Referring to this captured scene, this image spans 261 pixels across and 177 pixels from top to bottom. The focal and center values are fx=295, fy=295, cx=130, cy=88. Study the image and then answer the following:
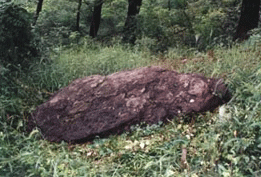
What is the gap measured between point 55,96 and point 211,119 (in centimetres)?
219

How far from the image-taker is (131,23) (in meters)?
9.13

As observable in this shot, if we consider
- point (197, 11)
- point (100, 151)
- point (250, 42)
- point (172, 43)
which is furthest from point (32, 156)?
point (197, 11)

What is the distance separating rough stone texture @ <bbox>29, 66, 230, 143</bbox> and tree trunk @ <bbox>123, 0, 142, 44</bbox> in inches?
189

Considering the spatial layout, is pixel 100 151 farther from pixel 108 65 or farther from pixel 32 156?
pixel 108 65

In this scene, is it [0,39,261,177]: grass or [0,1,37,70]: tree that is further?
[0,1,37,70]: tree

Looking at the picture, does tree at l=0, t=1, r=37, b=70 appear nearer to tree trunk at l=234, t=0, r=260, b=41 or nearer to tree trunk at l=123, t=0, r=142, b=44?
tree trunk at l=123, t=0, r=142, b=44

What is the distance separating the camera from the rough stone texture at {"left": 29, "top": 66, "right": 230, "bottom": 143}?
357cm

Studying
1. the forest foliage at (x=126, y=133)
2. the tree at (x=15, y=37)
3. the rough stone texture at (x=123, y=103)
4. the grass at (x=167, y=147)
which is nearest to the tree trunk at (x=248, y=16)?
the forest foliage at (x=126, y=133)

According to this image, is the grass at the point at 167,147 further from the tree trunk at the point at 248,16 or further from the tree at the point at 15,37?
the tree trunk at the point at 248,16

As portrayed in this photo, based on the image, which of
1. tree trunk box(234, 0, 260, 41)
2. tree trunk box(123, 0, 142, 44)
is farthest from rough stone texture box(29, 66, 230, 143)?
tree trunk box(123, 0, 142, 44)

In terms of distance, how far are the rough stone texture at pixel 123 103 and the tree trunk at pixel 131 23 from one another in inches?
189

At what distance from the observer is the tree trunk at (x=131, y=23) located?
880 centimetres

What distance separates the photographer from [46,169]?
3082 millimetres

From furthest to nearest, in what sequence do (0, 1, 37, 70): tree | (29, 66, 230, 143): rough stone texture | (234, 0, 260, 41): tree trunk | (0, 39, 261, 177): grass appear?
(234, 0, 260, 41): tree trunk → (0, 1, 37, 70): tree → (29, 66, 230, 143): rough stone texture → (0, 39, 261, 177): grass
